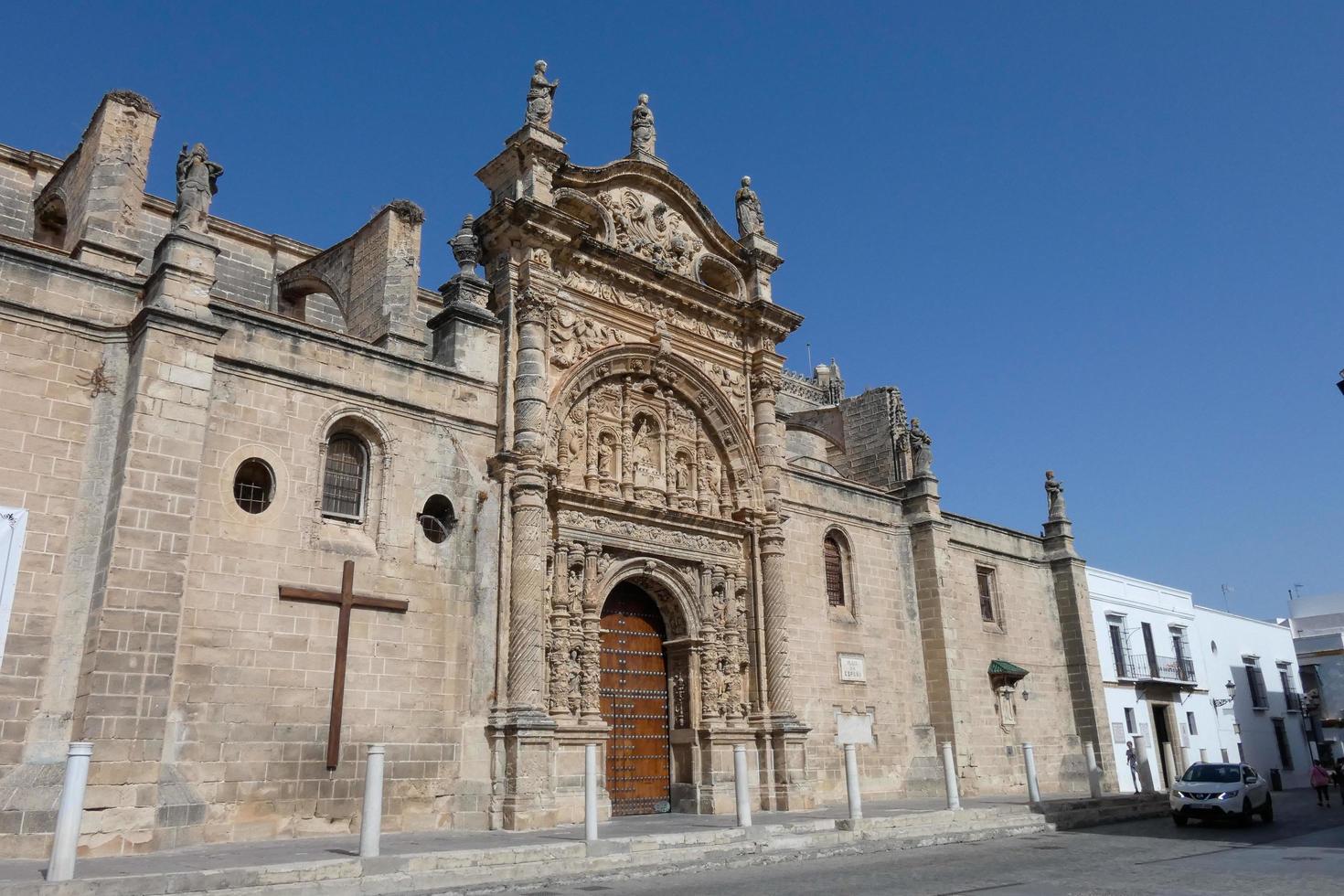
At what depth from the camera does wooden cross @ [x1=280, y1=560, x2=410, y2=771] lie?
1168 centimetres

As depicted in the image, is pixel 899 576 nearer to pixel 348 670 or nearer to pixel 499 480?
pixel 499 480

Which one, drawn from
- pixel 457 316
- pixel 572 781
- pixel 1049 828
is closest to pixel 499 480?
pixel 457 316

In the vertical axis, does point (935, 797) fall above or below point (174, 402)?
below

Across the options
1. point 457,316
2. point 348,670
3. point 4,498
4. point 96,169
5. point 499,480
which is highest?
point 96,169

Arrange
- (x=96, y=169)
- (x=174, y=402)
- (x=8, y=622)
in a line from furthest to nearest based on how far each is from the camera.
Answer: (x=96, y=169)
(x=174, y=402)
(x=8, y=622)

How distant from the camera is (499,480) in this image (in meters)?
14.3

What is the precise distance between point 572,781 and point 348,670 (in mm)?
3593

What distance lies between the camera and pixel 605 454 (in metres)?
16.2

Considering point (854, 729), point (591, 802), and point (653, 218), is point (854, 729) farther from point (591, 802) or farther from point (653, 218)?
point (653, 218)

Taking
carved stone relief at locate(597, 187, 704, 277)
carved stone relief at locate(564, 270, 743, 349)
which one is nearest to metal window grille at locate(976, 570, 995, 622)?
carved stone relief at locate(564, 270, 743, 349)

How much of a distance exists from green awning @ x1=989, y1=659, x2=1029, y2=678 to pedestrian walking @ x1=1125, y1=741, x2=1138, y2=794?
4074 millimetres

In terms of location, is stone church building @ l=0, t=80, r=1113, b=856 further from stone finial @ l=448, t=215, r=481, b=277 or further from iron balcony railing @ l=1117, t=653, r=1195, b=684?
iron balcony railing @ l=1117, t=653, r=1195, b=684

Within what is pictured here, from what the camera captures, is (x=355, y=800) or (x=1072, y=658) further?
(x=1072, y=658)

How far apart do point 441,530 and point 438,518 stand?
18cm
